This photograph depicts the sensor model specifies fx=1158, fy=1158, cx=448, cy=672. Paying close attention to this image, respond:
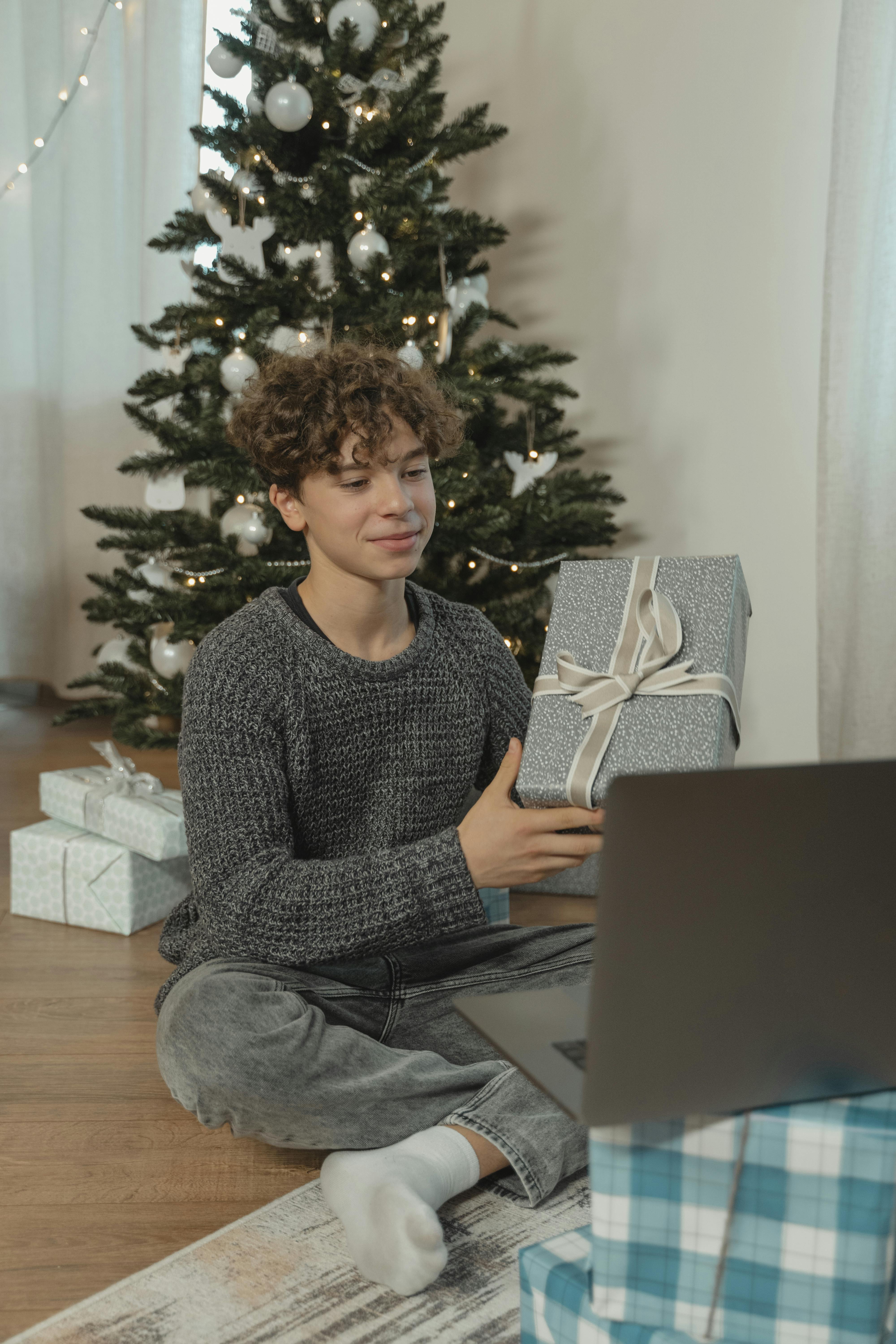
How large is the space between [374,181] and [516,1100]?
1667 mm

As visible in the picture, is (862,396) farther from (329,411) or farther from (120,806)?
(120,806)

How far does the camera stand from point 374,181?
211cm

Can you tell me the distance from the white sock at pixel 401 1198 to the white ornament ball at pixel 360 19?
1.86m

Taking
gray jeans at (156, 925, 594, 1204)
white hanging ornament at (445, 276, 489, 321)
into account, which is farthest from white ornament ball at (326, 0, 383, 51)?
gray jeans at (156, 925, 594, 1204)

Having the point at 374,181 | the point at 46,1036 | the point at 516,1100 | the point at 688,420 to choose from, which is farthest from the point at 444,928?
the point at 688,420

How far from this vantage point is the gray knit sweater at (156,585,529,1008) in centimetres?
108

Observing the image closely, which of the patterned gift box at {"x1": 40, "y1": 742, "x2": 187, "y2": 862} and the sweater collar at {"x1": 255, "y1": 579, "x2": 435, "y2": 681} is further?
the patterned gift box at {"x1": 40, "y1": 742, "x2": 187, "y2": 862}

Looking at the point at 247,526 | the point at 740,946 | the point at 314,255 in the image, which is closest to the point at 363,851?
the point at 740,946

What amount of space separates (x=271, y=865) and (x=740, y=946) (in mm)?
579

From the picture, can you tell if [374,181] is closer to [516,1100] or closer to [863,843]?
[516,1100]

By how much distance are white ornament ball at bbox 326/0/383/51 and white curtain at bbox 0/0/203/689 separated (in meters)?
1.19

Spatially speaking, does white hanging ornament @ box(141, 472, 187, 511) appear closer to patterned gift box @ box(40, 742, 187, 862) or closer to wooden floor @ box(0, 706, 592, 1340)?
patterned gift box @ box(40, 742, 187, 862)

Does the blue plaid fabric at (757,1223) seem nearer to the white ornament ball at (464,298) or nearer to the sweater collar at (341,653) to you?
the sweater collar at (341,653)

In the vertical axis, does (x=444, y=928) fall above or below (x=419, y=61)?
below
